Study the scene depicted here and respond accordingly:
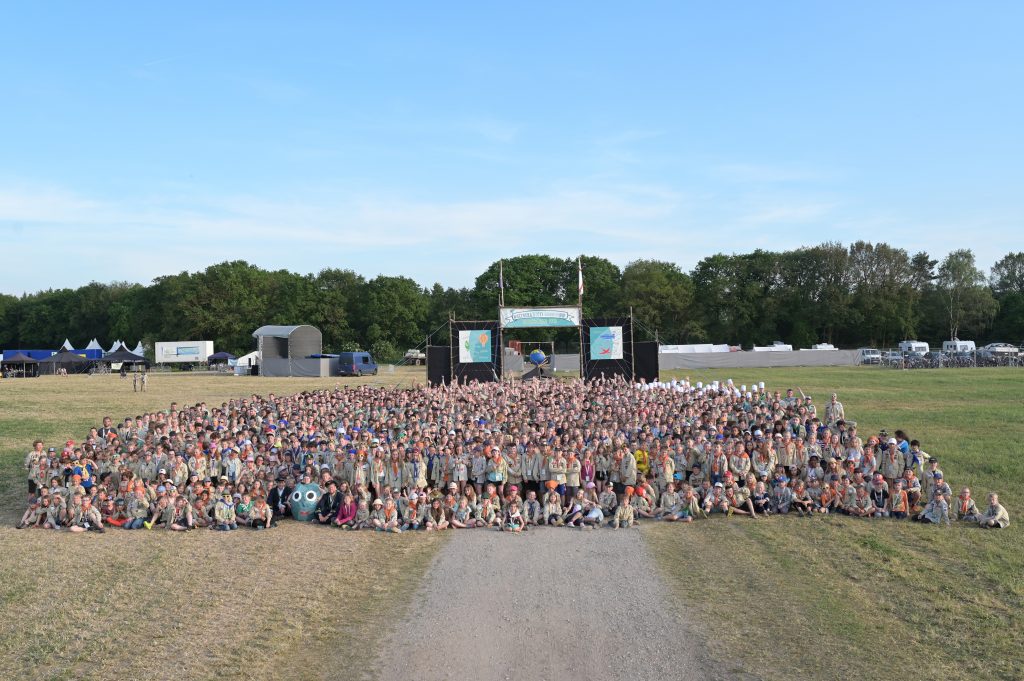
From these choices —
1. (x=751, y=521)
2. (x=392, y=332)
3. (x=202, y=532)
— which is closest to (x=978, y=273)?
(x=392, y=332)

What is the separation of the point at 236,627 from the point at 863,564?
883cm

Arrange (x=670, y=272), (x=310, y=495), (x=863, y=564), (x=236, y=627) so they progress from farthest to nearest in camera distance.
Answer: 1. (x=670, y=272)
2. (x=310, y=495)
3. (x=863, y=564)
4. (x=236, y=627)

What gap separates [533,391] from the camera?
2778cm

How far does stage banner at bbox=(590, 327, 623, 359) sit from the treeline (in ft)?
140

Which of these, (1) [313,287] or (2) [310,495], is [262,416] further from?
(1) [313,287]

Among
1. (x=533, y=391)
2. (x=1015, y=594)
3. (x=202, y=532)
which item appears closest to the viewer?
(x=1015, y=594)

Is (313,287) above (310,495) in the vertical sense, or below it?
above

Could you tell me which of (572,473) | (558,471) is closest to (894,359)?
(572,473)

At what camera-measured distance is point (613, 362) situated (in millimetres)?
35656

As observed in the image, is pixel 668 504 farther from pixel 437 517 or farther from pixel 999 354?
pixel 999 354

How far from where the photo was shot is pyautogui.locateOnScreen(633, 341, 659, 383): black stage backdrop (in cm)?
3541

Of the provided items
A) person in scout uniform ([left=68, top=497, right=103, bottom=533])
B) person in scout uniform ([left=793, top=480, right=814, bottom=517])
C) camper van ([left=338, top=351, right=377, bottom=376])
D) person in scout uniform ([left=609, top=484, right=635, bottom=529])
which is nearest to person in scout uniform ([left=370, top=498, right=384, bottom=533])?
person in scout uniform ([left=609, top=484, right=635, bottom=529])

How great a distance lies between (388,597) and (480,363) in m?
25.6

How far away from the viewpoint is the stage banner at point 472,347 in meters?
35.7
